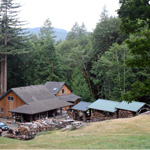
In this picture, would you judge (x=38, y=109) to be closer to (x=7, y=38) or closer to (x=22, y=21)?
(x=7, y=38)

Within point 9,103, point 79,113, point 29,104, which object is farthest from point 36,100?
point 79,113

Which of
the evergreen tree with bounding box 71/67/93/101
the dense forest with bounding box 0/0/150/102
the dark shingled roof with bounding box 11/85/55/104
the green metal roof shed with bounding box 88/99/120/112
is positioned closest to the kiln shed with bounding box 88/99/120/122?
the green metal roof shed with bounding box 88/99/120/112

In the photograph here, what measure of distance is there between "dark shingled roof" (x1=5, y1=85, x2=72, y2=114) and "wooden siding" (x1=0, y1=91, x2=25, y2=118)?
88 cm

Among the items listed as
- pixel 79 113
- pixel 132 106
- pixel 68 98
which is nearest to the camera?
pixel 132 106

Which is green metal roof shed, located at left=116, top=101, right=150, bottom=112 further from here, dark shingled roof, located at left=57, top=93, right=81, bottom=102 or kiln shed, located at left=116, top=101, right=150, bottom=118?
dark shingled roof, located at left=57, top=93, right=81, bottom=102

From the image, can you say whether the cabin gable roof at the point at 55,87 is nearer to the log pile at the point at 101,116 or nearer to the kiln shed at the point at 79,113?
the kiln shed at the point at 79,113

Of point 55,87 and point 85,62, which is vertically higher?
point 85,62

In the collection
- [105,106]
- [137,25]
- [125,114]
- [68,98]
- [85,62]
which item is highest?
[85,62]

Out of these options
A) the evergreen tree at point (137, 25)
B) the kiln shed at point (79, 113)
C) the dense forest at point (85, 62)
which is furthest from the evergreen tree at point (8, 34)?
the evergreen tree at point (137, 25)

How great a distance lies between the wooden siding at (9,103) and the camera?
97.5ft

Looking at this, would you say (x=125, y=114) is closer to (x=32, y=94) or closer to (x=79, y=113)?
(x=79, y=113)

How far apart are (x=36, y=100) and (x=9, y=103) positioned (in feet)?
15.1

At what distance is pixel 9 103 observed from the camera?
30953 mm

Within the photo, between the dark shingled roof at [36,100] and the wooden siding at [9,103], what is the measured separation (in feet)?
2.90
